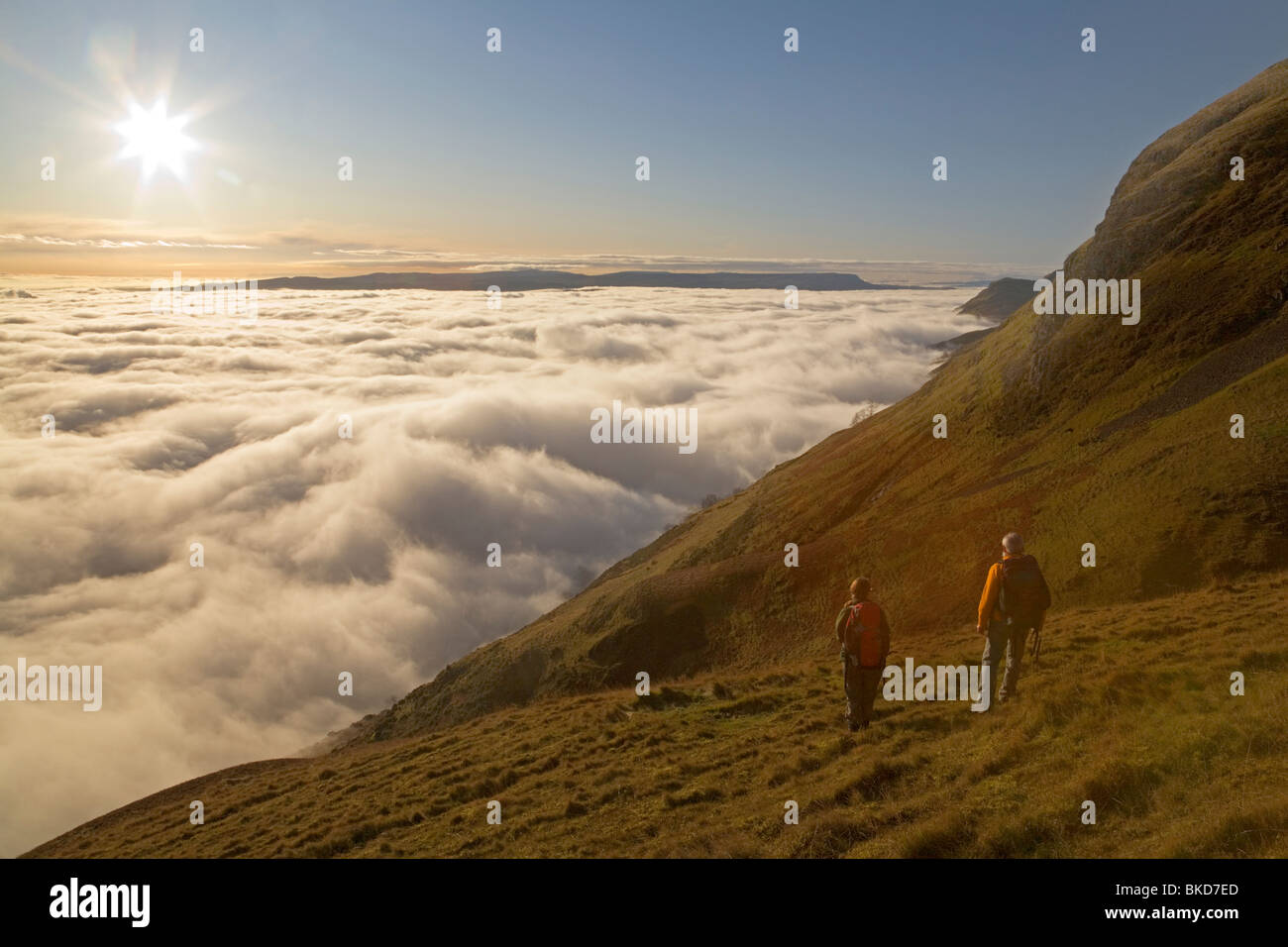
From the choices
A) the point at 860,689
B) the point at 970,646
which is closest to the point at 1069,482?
the point at 970,646

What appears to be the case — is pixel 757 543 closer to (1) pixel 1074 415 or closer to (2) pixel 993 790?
(1) pixel 1074 415

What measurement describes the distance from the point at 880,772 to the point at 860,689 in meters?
2.27

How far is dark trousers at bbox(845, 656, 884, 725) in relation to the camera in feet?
36.7

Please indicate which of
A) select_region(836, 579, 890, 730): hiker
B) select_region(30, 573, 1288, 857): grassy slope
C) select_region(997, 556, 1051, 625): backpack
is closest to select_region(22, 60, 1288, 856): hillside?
select_region(30, 573, 1288, 857): grassy slope

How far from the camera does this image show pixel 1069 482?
30172 mm

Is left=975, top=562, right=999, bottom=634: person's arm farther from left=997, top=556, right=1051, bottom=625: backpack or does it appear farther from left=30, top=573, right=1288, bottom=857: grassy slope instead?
left=30, top=573, right=1288, bottom=857: grassy slope

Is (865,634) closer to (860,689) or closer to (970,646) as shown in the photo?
(860,689)

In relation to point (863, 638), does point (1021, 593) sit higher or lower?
higher

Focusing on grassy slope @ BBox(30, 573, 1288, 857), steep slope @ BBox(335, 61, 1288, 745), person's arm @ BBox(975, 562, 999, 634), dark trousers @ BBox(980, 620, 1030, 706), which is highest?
steep slope @ BBox(335, 61, 1288, 745)

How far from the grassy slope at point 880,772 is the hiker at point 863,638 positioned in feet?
3.15

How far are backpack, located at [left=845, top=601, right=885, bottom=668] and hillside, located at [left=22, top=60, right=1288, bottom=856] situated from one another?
49.1 inches

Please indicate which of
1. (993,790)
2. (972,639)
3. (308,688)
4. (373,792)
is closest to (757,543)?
(972,639)

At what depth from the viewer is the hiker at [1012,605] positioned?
1049 cm
